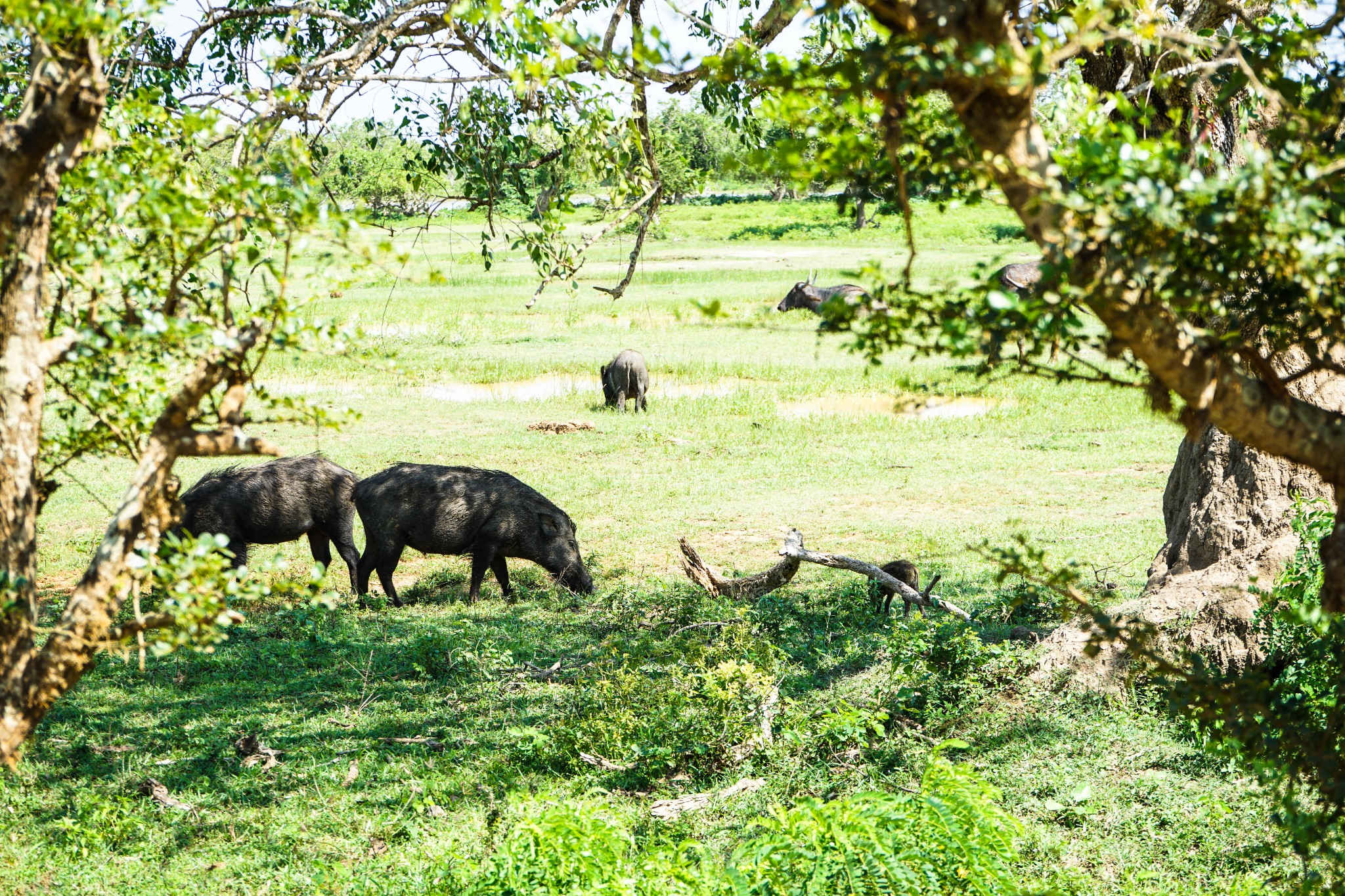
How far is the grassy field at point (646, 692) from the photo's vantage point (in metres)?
5.29

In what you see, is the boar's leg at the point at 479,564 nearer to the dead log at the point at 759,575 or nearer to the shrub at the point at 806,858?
the dead log at the point at 759,575

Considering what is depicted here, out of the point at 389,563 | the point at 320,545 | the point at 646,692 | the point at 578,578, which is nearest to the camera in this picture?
the point at 646,692

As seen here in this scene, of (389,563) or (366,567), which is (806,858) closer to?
(389,563)

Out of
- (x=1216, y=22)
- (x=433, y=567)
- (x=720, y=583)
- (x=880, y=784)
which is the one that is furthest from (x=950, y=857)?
(x=433, y=567)

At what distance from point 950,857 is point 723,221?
2153 inches

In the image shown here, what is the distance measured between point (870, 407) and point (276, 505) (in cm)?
1073

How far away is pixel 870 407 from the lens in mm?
18266

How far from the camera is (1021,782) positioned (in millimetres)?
5785

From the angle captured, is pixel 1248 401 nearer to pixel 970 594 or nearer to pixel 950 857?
pixel 950 857

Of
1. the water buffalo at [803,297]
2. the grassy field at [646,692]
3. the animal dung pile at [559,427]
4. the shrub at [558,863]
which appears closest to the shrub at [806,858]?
the shrub at [558,863]

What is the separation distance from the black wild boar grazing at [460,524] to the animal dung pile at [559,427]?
240 inches

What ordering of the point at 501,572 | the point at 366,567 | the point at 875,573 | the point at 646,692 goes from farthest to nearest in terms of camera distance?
the point at 501,572, the point at 366,567, the point at 875,573, the point at 646,692

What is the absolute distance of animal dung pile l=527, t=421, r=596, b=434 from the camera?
645 inches

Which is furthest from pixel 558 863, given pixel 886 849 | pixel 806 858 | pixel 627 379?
pixel 627 379
